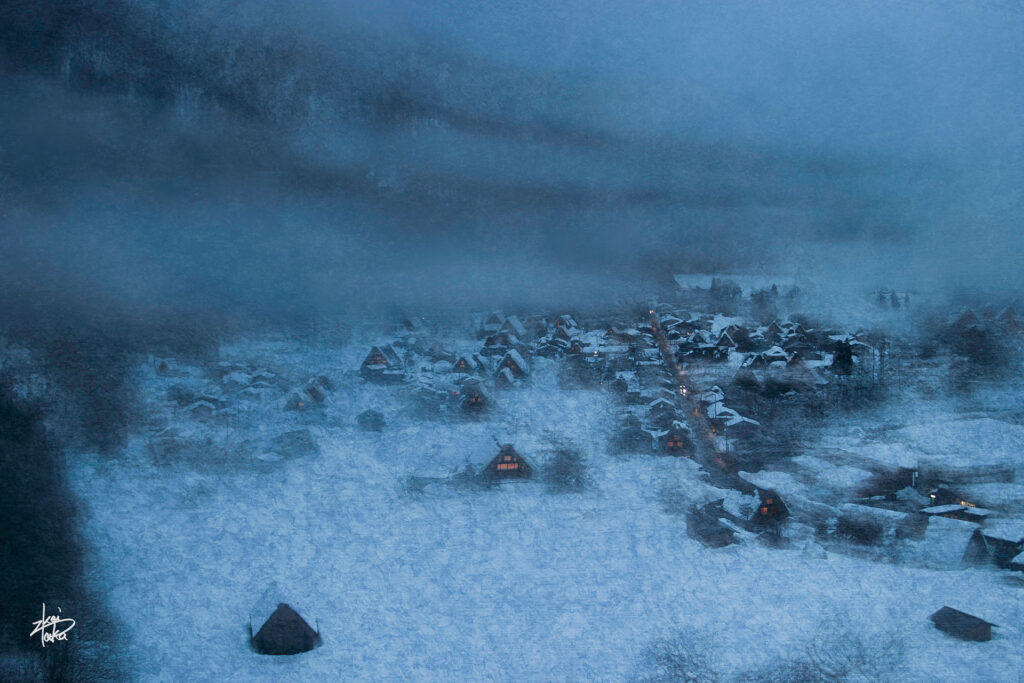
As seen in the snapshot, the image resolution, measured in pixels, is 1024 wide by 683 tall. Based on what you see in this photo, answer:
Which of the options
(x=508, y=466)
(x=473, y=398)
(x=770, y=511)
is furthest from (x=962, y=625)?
(x=473, y=398)

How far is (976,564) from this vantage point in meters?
3.54

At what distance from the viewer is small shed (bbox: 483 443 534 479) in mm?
3756

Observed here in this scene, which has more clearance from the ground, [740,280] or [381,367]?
[740,280]

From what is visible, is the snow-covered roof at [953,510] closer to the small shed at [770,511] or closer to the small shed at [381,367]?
the small shed at [770,511]

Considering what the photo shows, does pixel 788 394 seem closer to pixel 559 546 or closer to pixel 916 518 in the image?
pixel 916 518

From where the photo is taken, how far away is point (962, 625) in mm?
3326

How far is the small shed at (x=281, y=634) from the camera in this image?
315cm

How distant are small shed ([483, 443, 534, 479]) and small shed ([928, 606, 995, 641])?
2383mm

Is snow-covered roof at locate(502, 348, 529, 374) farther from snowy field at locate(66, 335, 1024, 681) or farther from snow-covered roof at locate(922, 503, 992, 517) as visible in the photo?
snow-covered roof at locate(922, 503, 992, 517)

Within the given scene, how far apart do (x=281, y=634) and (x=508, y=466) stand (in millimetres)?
1510

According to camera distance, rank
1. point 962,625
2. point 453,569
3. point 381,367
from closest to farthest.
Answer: point 962,625, point 453,569, point 381,367

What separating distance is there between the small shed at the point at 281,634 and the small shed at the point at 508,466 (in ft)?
4.23
